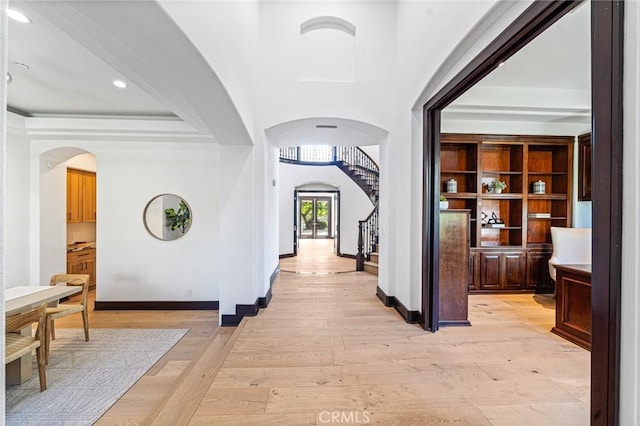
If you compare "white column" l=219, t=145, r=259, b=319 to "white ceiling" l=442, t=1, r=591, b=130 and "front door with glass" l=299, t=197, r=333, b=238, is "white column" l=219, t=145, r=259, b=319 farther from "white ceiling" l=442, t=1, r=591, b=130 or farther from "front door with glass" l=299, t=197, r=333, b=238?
"front door with glass" l=299, t=197, r=333, b=238

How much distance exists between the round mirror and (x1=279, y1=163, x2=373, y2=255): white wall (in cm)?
408

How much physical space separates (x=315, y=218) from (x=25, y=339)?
42.2 ft

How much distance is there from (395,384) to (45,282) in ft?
21.0

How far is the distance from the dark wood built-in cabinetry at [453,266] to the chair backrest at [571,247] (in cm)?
222

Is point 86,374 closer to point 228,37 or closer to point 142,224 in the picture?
point 142,224

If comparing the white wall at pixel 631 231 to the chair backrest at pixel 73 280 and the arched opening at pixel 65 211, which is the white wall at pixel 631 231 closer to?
the chair backrest at pixel 73 280

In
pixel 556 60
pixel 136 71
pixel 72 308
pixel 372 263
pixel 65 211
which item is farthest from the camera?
pixel 372 263

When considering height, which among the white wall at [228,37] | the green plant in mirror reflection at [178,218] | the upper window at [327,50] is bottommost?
the green plant in mirror reflection at [178,218]

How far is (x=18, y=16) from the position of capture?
7.75ft

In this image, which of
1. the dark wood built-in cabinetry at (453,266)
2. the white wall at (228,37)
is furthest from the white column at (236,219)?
the dark wood built-in cabinetry at (453,266)

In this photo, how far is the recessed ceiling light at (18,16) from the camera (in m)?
2.27

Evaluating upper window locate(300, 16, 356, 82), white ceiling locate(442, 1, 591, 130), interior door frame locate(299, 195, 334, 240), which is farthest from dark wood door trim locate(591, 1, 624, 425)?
interior door frame locate(299, 195, 334, 240)

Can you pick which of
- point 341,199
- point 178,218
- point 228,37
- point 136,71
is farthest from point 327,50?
point 341,199

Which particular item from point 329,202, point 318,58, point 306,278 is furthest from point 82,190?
point 329,202
